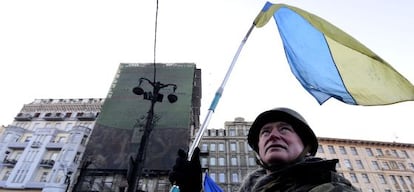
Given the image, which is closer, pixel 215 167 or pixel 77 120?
pixel 215 167

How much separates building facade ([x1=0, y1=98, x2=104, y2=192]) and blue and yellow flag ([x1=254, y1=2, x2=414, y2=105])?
1305 inches

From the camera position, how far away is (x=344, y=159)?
45562 mm

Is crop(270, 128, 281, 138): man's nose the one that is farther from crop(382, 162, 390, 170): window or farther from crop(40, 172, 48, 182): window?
crop(382, 162, 390, 170): window

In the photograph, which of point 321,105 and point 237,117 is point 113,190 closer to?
point 237,117

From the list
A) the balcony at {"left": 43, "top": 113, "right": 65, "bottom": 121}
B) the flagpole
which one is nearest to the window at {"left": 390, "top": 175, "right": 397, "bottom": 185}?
the flagpole

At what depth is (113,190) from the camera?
105 feet

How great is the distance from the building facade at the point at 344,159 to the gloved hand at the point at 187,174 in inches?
1533

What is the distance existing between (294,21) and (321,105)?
192 cm

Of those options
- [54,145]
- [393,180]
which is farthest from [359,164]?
[54,145]

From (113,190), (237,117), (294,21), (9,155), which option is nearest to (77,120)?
(9,155)

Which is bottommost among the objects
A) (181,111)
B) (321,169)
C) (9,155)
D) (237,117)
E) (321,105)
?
(321,169)

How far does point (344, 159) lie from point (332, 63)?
158 ft

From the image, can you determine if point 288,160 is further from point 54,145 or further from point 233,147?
point 54,145

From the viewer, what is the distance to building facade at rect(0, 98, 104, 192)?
35.8 m
